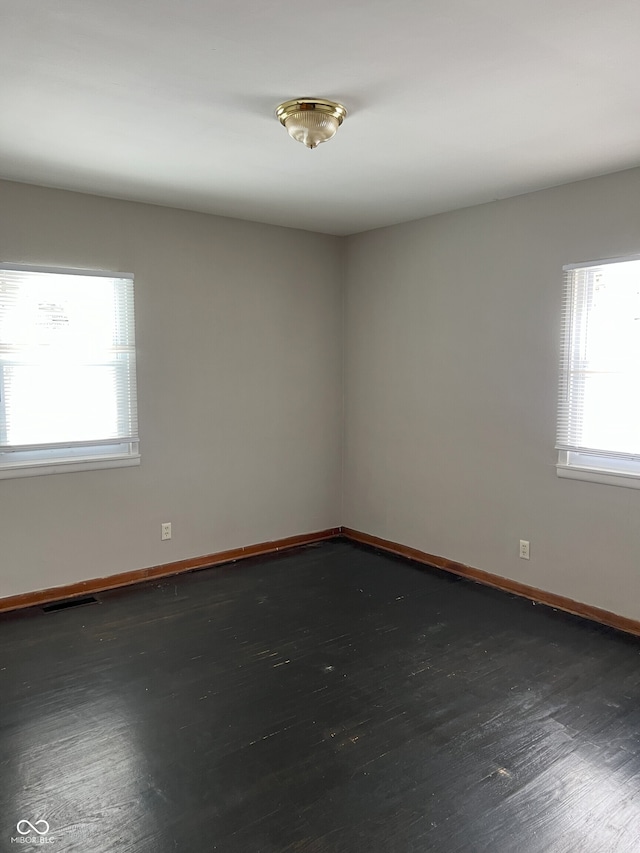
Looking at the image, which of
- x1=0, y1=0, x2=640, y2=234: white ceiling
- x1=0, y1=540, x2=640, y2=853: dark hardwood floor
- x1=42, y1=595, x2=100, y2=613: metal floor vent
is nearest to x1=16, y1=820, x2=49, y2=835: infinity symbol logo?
x1=0, y1=540, x2=640, y2=853: dark hardwood floor

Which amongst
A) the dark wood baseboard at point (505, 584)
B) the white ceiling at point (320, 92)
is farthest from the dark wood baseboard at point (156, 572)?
the white ceiling at point (320, 92)

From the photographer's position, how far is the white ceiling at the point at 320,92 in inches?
70.5

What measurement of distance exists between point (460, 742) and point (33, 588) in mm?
2610

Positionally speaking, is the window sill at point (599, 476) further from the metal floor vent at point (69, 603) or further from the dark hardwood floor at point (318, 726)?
→ the metal floor vent at point (69, 603)

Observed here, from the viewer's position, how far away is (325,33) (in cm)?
187

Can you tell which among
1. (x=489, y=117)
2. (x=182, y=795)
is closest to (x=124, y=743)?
(x=182, y=795)

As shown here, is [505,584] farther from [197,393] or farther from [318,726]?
[197,393]

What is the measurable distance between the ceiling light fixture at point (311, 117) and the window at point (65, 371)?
5.96ft

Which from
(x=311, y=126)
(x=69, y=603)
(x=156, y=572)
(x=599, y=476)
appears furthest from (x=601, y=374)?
(x=69, y=603)

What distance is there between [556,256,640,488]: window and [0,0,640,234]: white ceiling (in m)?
0.59

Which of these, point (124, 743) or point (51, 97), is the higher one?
point (51, 97)

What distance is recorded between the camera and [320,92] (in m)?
2.29

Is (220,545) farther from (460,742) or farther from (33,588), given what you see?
(460,742)

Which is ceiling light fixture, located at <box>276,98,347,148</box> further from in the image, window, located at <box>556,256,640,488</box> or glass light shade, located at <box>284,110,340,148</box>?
window, located at <box>556,256,640,488</box>
